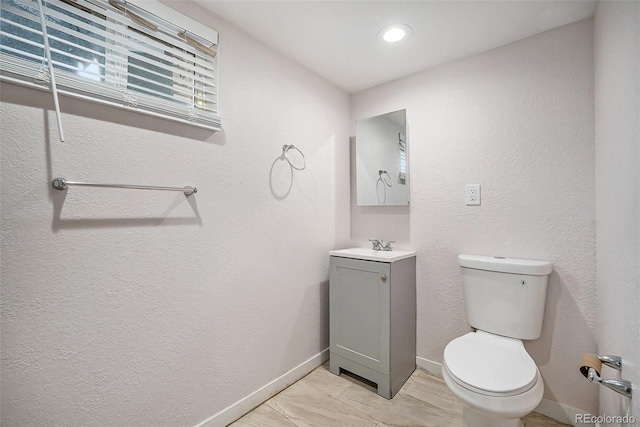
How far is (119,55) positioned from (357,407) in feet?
6.94

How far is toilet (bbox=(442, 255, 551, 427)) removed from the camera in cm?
109

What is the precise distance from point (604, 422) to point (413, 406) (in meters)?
0.84

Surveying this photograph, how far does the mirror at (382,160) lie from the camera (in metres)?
2.08


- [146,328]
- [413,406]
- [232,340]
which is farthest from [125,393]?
[413,406]

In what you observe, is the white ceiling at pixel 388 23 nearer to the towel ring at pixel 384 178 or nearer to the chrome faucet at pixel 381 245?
the towel ring at pixel 384 178

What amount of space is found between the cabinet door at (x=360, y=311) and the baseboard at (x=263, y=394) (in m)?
0.20

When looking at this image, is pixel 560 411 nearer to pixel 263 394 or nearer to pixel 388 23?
pixel 263 394

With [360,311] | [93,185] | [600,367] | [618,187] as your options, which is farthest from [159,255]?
[618,187]

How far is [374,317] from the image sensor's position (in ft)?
5.84

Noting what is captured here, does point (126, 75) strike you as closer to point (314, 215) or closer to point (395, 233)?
point (314, 215)

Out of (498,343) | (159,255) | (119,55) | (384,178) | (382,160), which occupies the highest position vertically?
(119,55)

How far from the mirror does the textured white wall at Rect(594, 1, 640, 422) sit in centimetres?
103

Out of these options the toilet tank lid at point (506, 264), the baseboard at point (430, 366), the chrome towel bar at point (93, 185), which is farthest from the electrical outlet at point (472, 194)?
the chrome towel bar at point (93, 185)

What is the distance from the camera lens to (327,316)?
215 cm
